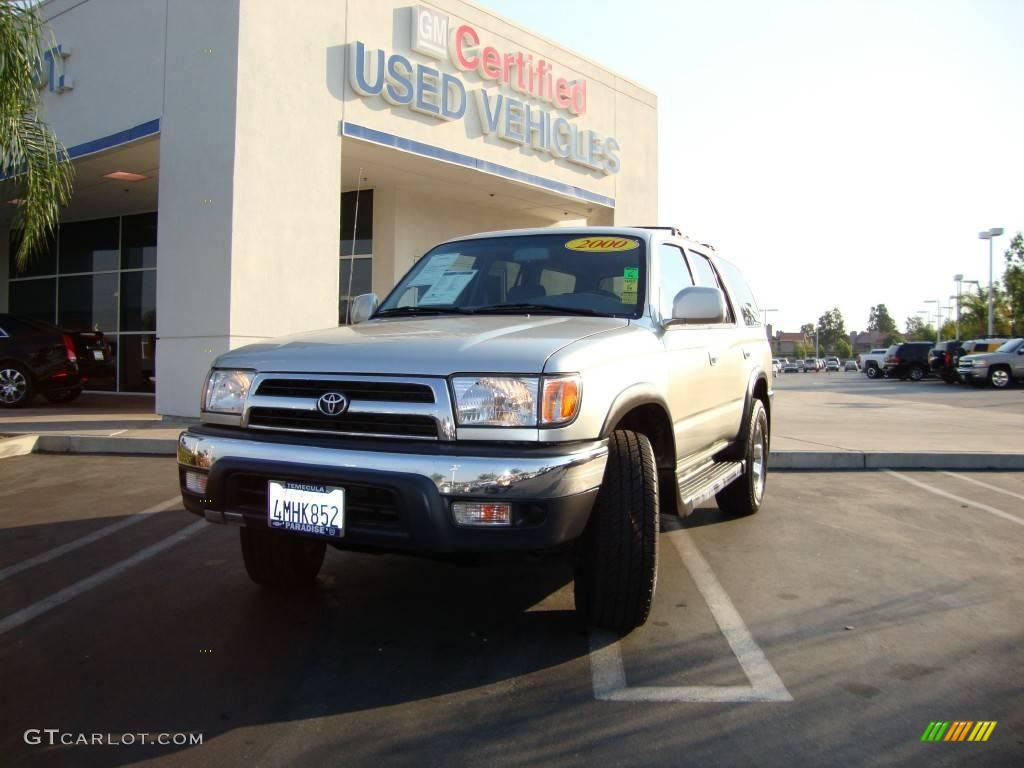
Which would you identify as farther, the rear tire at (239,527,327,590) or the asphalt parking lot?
the rear tire at (239,527,327,590)

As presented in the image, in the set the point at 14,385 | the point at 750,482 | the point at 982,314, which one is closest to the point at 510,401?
the point at 750,482

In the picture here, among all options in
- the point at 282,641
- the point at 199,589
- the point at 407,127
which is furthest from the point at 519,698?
the point at 407,127

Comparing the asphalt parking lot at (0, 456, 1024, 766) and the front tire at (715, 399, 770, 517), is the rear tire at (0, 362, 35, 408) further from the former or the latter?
the front tire at (715, 399, 770, 517)

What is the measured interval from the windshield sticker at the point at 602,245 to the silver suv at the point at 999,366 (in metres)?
26.3

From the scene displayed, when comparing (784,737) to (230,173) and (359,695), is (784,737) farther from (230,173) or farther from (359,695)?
(230,173)

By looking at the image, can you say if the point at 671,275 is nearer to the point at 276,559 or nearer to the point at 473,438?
the point at 473,438

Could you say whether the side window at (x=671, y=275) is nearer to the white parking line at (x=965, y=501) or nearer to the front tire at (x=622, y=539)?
the front tire at (x=622, y=539)

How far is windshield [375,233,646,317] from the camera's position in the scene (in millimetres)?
3941

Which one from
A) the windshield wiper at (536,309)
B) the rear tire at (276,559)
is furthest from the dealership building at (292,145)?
the windshield wiper at (536,309)

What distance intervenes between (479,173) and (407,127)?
1773mm

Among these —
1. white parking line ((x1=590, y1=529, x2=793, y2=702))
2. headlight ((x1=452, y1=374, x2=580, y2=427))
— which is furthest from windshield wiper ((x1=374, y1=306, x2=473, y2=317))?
white parking line ((x1=590, y1=529, x2=793, y2=702))

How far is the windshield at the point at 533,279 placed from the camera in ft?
12.9

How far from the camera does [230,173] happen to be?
9.92 m

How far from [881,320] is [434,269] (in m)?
Answer: 168
